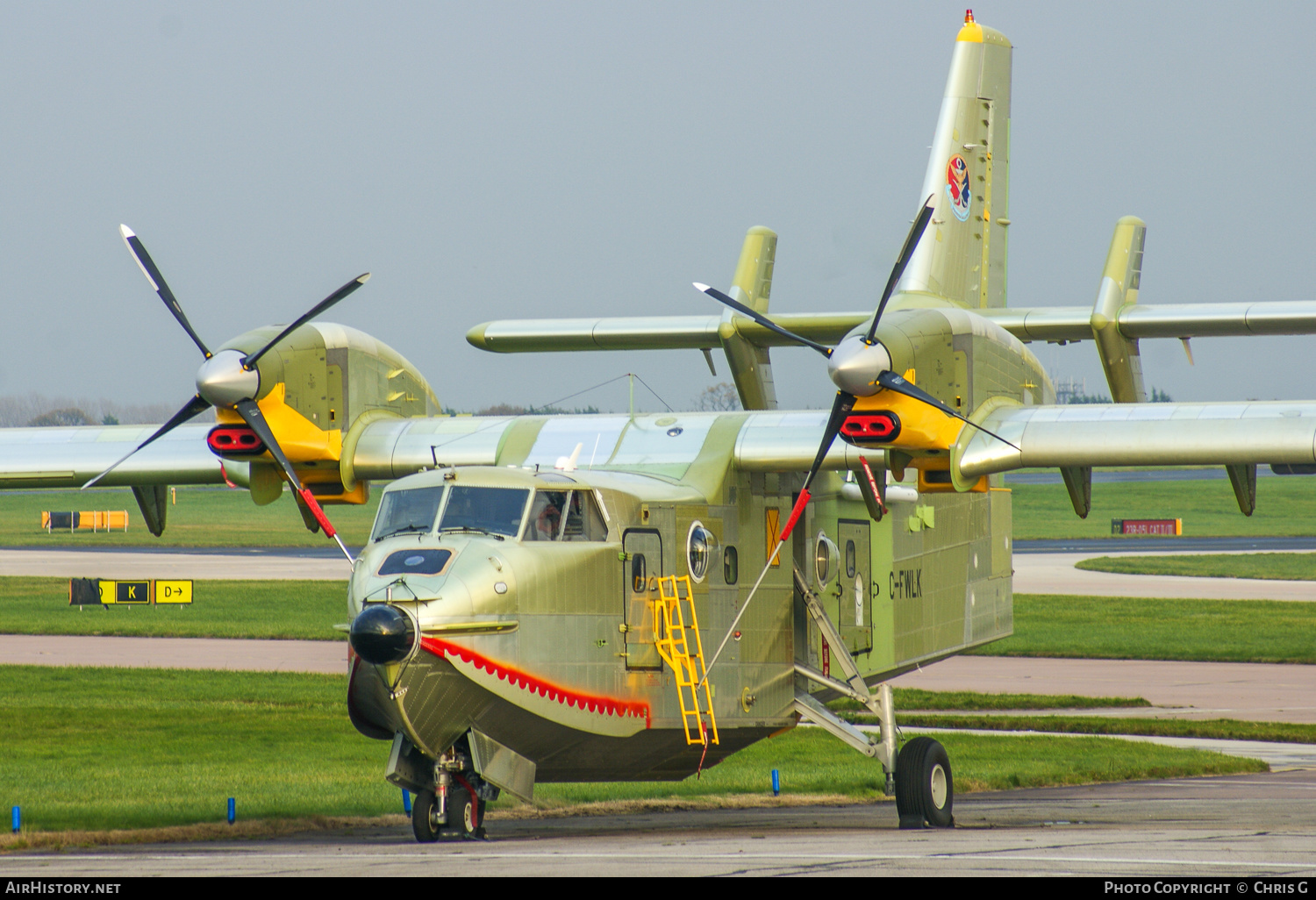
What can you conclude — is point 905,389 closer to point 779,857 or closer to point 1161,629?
point 779,857

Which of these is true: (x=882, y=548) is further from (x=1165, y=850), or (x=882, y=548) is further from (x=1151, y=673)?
(x=1151, y=673)

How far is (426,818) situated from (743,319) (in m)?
Answer: 9.09

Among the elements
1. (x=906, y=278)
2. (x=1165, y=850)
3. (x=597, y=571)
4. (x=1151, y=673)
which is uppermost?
(x=906, y=278)

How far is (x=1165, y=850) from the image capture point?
38.1 ft

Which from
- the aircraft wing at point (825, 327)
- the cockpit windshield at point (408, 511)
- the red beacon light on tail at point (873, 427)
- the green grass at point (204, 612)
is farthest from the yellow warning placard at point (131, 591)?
the red beacon light on tail at point (873, 427)

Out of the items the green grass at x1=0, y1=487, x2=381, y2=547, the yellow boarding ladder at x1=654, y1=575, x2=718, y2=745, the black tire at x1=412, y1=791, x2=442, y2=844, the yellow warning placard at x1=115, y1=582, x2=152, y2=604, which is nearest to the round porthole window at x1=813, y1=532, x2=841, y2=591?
the yellow boarding ladder at x1=654, y1=575, x2=718, y2=745

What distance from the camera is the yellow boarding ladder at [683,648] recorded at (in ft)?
46.7

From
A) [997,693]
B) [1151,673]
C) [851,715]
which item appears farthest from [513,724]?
[1151,673]

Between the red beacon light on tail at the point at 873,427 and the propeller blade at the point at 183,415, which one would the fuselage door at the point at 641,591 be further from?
the propeller blade at the point at 183,415

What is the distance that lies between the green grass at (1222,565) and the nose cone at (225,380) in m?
45.9

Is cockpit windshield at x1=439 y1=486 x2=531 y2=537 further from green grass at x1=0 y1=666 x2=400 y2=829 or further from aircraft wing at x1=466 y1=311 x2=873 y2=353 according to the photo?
aircraft wing at x1=466 y1=311 x2=873 y2=353

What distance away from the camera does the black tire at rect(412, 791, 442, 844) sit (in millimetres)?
12969

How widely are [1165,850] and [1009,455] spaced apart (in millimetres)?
4560

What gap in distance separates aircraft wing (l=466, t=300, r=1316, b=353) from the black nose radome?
→ 357 inches
